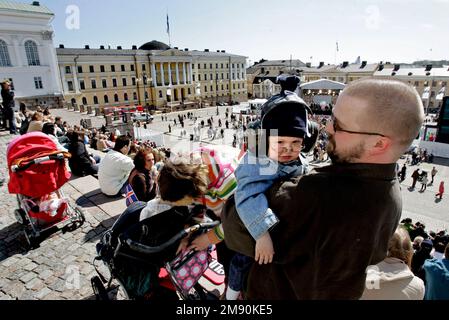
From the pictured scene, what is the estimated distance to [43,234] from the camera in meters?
4.48

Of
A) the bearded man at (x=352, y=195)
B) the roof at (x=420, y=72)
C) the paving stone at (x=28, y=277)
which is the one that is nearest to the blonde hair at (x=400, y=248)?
the bearded man at (x=352, y=195)

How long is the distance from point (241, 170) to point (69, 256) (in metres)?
3.50

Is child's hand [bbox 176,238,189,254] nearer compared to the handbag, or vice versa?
child's hand [bbox 176,238,189,254]

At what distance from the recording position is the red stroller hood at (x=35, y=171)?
14.1ft

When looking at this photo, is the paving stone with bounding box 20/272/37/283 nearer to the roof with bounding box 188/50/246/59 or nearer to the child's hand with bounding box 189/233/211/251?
the child's hand with bounding box 189/233/211/251

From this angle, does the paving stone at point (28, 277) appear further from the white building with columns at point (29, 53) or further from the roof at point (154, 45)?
the roof at point (154, 45)

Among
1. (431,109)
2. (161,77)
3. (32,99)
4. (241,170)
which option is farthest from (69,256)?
(431,109)

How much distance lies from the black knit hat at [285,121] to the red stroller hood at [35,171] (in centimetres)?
435

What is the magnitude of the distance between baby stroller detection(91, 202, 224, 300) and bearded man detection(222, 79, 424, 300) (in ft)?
4.40

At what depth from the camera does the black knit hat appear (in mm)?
1571

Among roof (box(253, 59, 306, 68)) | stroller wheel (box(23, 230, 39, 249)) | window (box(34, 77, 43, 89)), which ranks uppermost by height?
roof (box(253, 59, 306, 68))

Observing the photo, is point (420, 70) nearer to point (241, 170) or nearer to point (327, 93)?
point (327, 93)

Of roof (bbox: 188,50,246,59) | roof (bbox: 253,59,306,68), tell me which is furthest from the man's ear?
roof (bbox: 253,59,306,68)

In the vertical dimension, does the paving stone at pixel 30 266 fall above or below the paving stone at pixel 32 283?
above
